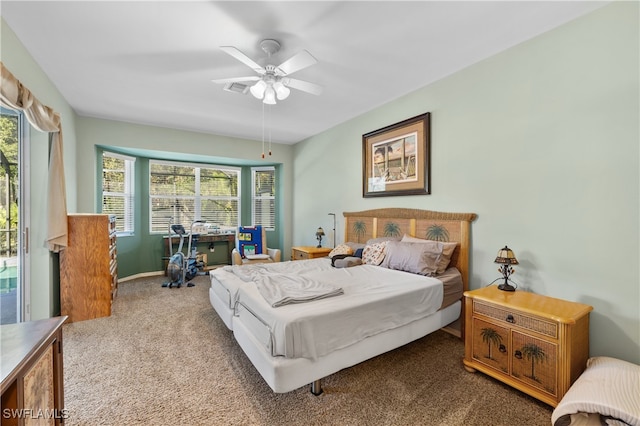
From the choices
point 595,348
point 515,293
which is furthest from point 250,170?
point 595,348

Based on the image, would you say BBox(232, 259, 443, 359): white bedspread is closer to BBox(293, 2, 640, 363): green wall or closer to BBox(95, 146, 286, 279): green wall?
BBox(293, 2, 640, 363): green wall

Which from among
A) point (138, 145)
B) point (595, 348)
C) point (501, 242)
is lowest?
point (595, 348)

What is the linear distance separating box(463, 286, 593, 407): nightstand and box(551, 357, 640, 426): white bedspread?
169 mm

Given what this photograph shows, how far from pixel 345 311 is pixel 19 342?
1663 millimetres

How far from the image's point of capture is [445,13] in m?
2.07

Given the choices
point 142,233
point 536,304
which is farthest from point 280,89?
point 142,233

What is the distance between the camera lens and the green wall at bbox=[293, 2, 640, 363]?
1.95 m

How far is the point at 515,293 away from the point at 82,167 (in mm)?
5808

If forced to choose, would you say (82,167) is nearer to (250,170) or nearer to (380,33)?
(250,170)

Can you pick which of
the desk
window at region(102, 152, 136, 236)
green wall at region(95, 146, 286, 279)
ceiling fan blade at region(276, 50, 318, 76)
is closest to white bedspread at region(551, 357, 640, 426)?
ceiling fan blade at region(276, 50, 318, 76)

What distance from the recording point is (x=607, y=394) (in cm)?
145

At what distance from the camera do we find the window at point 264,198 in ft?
21.3

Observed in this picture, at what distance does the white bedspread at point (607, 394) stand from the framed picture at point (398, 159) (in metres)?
2.08

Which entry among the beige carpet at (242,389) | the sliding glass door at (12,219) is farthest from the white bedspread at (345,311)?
the sliding glass door at (12,219)
